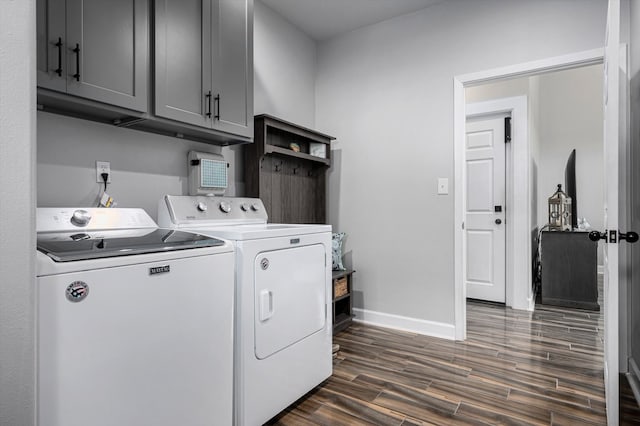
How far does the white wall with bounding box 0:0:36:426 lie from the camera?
764 mm

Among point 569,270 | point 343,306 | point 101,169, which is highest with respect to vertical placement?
point 101,169

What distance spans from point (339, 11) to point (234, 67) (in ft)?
4.41

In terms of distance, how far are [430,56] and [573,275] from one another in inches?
105

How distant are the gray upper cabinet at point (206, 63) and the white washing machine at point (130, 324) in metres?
0.69

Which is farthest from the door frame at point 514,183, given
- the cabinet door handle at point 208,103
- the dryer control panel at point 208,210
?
the cabinet door handle at point 208,103

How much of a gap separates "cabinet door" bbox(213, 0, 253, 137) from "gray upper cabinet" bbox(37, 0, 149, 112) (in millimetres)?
439

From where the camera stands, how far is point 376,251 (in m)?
3.25

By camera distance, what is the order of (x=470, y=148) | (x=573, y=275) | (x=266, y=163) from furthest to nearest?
(x=470, y=148) < (x=573, y=275) < (x=266, y=163)

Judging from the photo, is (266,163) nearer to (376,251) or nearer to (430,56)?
(376,251)

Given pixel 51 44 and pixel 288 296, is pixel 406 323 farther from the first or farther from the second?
pixel 51 44

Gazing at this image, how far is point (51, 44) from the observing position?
4.53ft

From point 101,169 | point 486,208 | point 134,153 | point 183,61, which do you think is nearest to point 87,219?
point 101,169

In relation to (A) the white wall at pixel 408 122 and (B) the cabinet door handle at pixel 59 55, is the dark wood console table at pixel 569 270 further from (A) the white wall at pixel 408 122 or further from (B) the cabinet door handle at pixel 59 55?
(B) the cabinet door handle at pixel 59 55

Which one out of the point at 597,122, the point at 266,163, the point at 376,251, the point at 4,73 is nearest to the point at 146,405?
the point at 4,73
